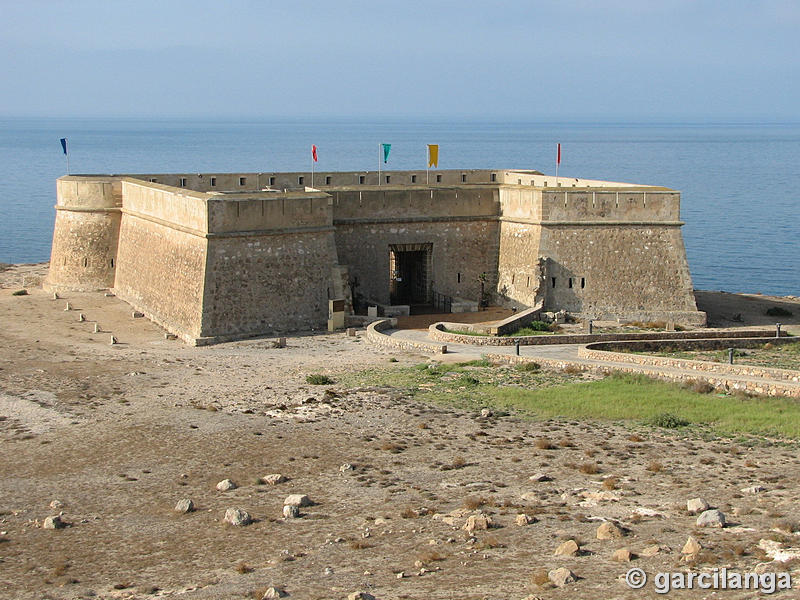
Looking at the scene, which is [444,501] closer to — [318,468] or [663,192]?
[318,468]

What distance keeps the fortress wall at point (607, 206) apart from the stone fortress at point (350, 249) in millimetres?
43

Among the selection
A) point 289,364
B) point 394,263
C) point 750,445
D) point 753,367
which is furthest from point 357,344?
point 750,445

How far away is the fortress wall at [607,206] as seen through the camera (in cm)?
3456

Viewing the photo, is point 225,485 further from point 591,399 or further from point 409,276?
point 409,276

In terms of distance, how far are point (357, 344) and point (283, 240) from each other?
4011 mm

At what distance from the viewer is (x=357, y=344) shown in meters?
30.3

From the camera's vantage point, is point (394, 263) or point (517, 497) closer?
point (517, 497)

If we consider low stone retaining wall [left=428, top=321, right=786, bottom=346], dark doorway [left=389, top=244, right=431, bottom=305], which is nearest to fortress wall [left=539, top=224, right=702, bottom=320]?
low stone retaining wall [left=428, top=321, right=786, bottom=346]

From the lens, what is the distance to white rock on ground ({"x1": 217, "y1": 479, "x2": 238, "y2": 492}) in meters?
18.0

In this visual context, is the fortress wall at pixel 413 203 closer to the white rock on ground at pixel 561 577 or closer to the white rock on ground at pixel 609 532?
the white rock on ground at pixel 609 532

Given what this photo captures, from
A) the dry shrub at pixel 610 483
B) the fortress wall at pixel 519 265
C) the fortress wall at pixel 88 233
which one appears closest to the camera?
the dry shrub at pixel 610 483

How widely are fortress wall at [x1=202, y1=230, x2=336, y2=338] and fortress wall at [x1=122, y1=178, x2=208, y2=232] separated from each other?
3.91 ft

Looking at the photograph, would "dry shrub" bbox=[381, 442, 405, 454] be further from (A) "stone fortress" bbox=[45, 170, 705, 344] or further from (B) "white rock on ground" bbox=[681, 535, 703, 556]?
(A) "stone fortress" bbox=[45, 170, 705, 344]

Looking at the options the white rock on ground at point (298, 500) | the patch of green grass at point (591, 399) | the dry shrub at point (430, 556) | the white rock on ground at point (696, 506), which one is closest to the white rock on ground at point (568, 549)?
the dry shrub at point (430, 556)
